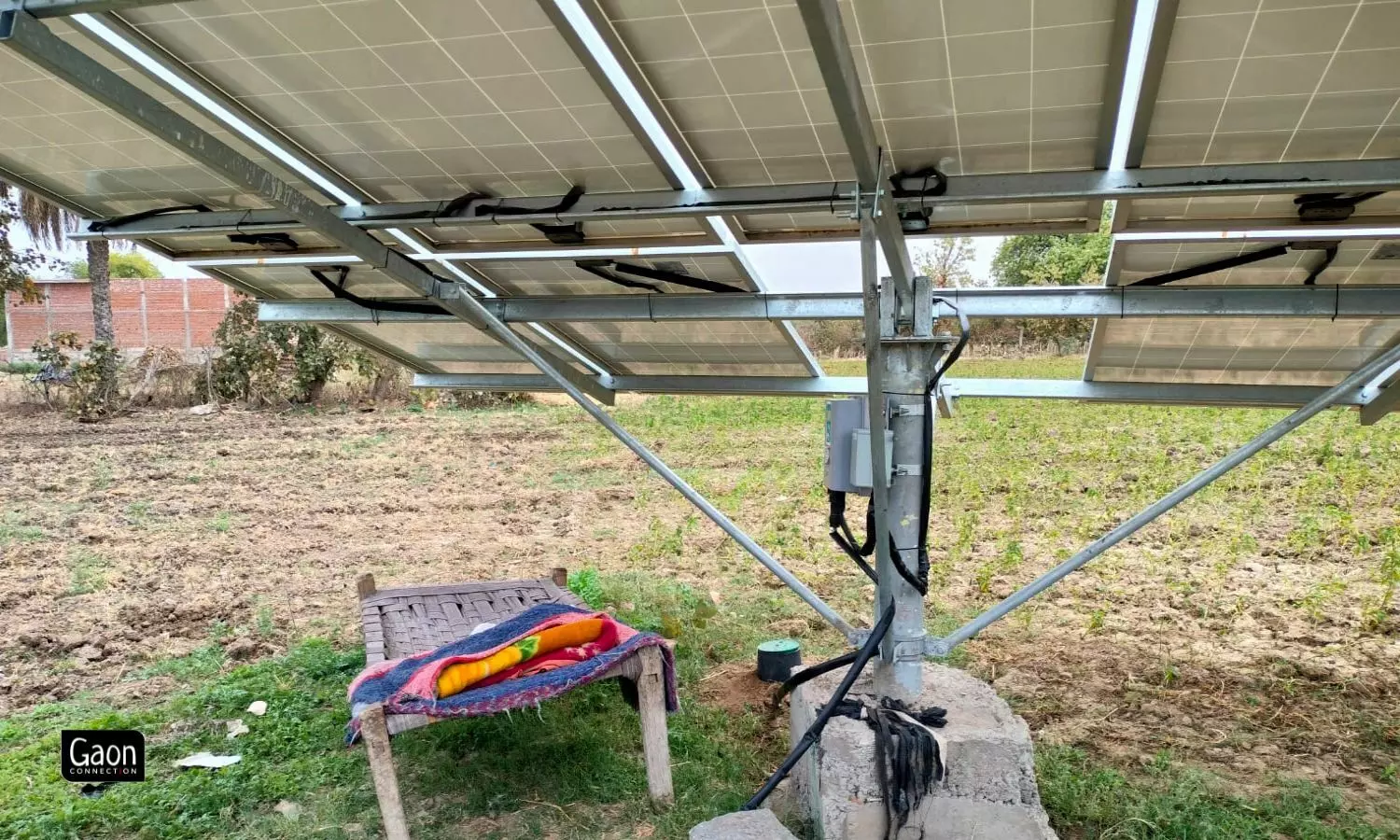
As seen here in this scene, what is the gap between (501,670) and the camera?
3680 mm

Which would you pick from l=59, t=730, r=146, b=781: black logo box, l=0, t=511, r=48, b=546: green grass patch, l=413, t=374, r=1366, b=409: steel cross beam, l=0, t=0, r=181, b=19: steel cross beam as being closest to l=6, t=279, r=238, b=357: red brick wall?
l=0, t=511, r=48, b=546: green grass patch

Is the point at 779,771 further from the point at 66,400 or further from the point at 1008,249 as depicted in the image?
the point at 1008,249

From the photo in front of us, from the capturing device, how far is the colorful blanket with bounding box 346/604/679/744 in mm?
3434

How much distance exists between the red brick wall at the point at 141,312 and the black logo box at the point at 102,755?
2166 cm

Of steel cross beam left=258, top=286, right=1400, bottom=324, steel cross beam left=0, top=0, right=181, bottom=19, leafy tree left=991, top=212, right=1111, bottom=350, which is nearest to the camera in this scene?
steel cross beam left=0, top=0, right=181, bottom=19

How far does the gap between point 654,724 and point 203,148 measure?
2.67m

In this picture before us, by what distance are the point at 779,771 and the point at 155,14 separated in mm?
3120

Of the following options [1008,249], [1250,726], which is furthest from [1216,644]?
[1008,249]

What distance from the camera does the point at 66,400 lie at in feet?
54.7

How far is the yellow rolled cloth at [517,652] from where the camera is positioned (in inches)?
139

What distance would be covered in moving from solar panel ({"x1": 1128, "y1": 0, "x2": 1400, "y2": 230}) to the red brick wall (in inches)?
982

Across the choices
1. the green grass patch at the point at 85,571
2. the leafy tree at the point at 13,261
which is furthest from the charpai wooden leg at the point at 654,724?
the leafy tree at the point at 13,261

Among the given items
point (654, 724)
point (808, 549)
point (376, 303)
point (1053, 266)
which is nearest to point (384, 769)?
point (654, 724)

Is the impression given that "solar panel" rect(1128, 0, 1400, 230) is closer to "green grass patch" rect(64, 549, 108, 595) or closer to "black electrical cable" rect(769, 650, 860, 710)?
"black electrical cable" rect(769, 650, 860, 710)
